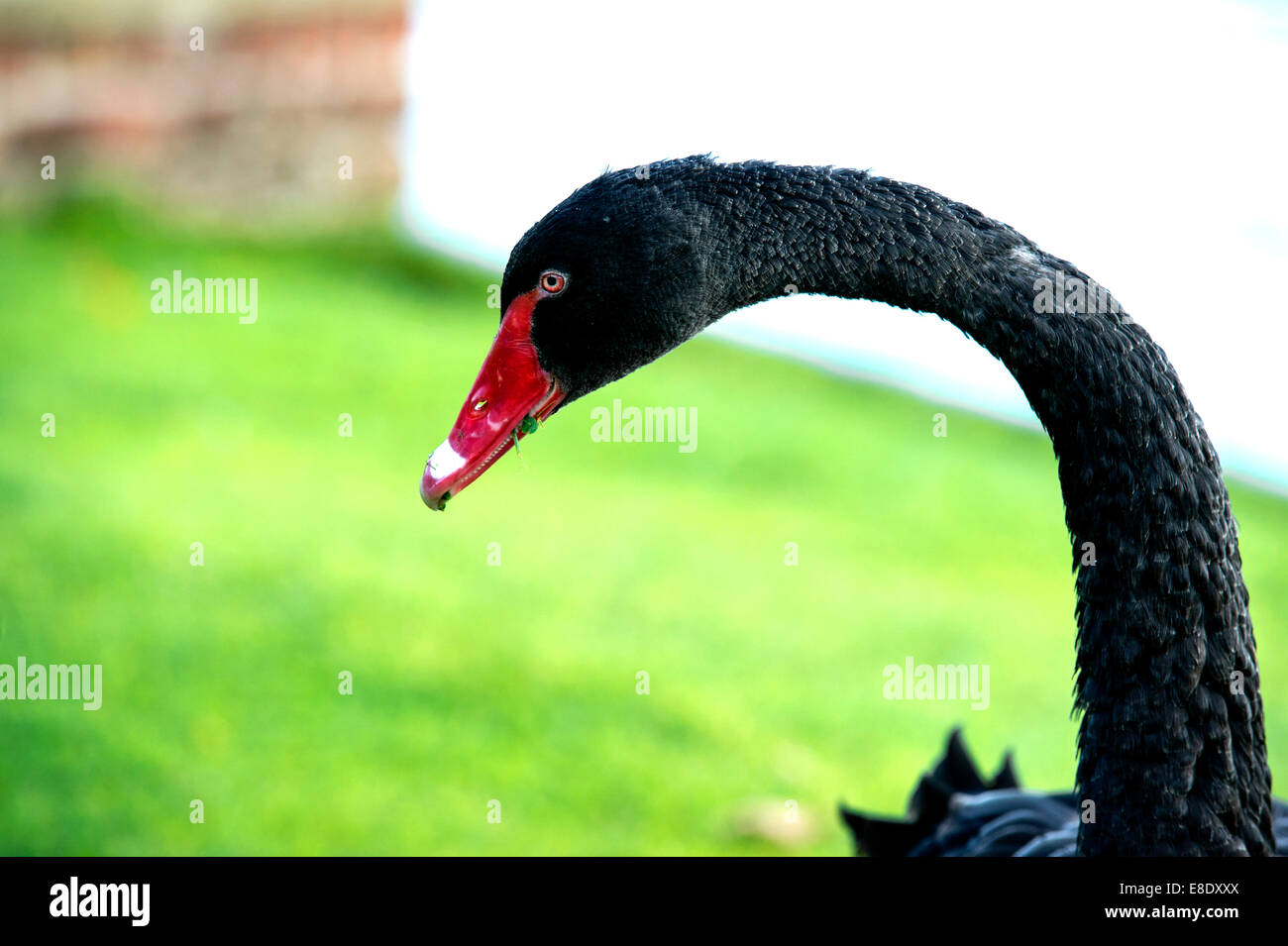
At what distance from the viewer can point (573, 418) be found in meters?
5.73

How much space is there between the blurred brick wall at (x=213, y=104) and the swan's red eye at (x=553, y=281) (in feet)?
18.5

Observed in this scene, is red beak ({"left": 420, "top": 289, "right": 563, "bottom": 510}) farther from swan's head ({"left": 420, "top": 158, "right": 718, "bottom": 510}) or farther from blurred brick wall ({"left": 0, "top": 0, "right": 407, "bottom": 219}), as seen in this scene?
blurred brick wall ({"left": 0, "top": 0, "right": 407, "bottom": 219})

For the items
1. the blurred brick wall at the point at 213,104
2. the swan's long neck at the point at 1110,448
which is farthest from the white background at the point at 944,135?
the swan's long neck at the point at 1110,448

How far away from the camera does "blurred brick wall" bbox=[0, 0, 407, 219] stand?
667cm

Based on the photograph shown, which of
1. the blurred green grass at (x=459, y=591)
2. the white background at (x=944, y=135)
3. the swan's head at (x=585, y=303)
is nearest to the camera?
the swan's head at (x=585, y=303)

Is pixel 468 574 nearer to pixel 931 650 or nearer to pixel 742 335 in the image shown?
pixel 931 650

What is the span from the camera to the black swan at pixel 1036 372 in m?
1.83

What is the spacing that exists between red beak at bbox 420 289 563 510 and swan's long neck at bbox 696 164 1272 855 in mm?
274

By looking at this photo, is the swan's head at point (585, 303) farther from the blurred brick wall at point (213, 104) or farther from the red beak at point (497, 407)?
the blurred brick wall at point (213, 104)

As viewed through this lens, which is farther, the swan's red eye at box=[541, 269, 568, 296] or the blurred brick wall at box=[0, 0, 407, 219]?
the blurred brick wall at box=[0, 0, 407, 219]

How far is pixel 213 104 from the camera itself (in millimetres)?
7027

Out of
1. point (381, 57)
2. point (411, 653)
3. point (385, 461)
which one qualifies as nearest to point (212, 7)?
point (381, 57)

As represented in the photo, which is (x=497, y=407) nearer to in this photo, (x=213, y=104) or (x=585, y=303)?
(x=585, y=303)

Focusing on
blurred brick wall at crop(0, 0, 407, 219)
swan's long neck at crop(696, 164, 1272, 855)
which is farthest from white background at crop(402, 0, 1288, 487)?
swan's long neck at crop(696, 164, 1272, 855)
